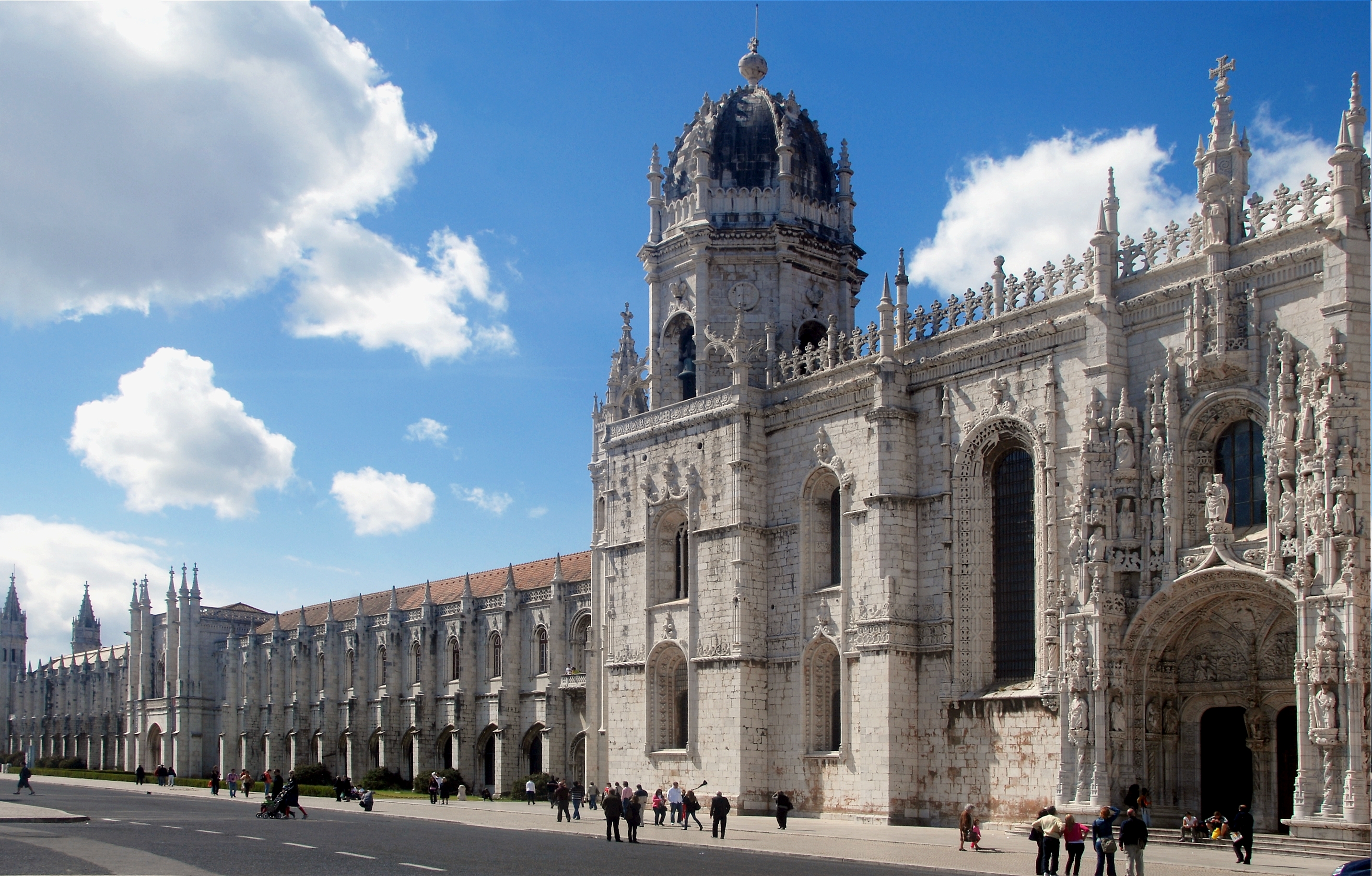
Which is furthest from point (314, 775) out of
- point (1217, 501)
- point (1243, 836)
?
point (1243, 836)

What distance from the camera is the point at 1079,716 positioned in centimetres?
2820

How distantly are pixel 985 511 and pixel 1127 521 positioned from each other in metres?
4.59

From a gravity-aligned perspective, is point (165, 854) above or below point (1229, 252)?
Answer: below

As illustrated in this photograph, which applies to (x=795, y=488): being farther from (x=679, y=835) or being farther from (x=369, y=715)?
(x=369, y=715)

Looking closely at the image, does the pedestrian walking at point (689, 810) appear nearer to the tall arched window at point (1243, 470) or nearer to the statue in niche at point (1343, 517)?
the tall arched window at point (1243, 470)

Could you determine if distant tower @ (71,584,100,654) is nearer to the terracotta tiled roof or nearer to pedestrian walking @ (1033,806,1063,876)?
the terracotta tiled roof

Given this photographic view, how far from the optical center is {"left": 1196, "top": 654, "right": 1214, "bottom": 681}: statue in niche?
28.3 meters

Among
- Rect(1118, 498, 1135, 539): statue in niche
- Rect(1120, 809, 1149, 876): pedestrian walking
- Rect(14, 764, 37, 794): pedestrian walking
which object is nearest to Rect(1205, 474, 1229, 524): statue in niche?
Rect(1118, 498, 1135, 539): statue in niche

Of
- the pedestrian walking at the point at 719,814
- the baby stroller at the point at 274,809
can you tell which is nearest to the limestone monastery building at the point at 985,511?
the pedestrian walking at the point at 719,814

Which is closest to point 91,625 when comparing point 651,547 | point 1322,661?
point 651,547

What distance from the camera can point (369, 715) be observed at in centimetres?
7062

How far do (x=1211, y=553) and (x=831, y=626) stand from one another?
35.7 feet

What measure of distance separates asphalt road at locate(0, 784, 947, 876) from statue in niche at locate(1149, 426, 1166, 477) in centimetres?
1041

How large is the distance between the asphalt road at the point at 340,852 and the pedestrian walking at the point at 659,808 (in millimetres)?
3939
